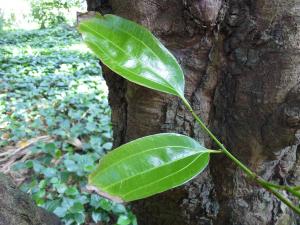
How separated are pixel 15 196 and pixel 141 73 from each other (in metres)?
0.53

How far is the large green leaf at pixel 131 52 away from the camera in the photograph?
1.64 feet

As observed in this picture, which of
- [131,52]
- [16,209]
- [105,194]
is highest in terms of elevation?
[131,52]

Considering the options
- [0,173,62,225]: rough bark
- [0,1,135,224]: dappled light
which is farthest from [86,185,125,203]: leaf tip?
[0,1,135,224]: dappled light

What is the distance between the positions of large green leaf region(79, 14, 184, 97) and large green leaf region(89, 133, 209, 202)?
8cm

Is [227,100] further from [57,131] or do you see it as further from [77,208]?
[57,131]

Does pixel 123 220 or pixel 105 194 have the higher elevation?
pixel 105 194

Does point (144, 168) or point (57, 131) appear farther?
point (57, 131)

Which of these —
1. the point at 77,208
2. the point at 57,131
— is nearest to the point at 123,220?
the point at 77,208

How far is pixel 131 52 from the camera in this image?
52 cm

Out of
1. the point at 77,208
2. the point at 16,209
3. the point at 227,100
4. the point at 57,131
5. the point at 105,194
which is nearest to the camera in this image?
the point at 105,194

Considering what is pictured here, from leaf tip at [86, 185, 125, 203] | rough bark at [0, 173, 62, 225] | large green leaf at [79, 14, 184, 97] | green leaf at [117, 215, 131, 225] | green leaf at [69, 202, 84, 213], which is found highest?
large green leaf at [79, 14, 184, 97]

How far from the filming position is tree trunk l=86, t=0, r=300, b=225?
589 millimetres

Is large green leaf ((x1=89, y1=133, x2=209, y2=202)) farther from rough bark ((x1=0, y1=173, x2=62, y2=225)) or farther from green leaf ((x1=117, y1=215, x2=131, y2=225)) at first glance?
green leaf ((x1=117, y1=215, x2=131, y2=225))

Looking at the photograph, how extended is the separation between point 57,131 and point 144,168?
4.98ft
